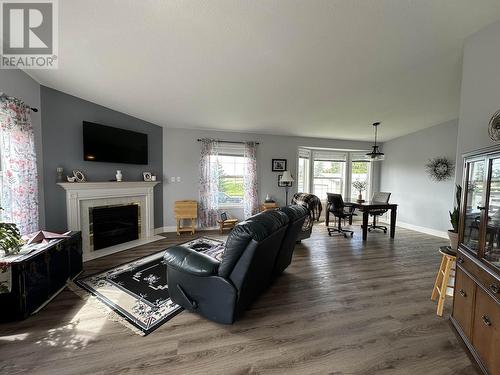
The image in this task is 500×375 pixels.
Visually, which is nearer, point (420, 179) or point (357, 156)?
point (420, 179)

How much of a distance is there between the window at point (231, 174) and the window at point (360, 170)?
372 centimetres

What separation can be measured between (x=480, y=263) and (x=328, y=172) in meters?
5.22

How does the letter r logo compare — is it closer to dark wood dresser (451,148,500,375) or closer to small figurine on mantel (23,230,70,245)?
small figurine on mantel (23,230,70,245)

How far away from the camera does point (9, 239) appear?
1888 mm

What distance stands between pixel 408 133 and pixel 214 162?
5322 millimetres

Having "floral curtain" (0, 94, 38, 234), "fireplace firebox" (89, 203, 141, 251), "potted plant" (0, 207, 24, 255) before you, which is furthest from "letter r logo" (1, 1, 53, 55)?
"fireplace firebox" (89, 203, 141, 251)

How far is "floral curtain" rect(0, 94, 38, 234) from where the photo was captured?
221cm

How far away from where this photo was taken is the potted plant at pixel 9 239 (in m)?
1.86

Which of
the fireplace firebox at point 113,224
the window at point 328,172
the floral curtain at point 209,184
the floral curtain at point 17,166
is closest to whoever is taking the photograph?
the floral curtain at point 17,166

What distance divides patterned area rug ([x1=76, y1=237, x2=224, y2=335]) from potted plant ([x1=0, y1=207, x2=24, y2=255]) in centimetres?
79

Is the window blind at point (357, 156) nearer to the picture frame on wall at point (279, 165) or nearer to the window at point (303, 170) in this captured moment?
the window at point (303, 170)

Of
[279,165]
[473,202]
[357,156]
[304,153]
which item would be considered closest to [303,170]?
[304,153]

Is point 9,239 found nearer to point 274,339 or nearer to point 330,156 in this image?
point 274,339

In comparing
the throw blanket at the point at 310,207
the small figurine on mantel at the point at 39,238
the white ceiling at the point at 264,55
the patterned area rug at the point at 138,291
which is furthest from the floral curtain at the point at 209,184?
the small figurine on mantel at the point at 39,238
